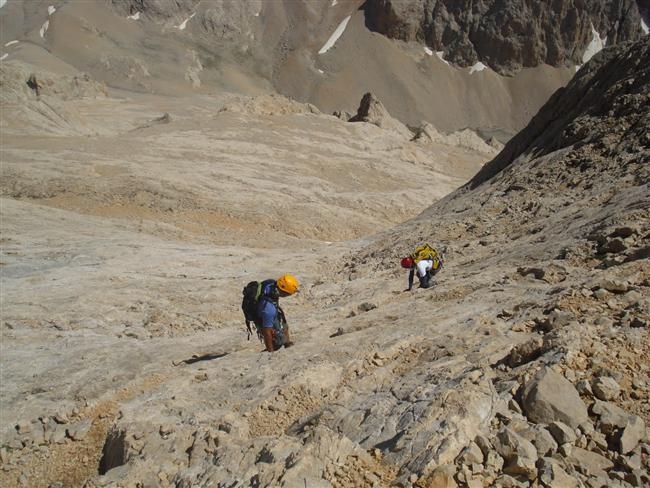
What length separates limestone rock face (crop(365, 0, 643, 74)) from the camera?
110750 mm

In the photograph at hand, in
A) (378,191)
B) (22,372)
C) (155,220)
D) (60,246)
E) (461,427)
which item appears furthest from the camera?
(378,191)

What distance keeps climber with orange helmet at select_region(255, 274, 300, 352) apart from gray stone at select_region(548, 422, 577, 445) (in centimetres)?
438

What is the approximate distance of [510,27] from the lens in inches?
4469

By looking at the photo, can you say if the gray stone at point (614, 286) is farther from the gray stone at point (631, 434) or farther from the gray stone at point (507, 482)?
the gray stone at point (507, 482)

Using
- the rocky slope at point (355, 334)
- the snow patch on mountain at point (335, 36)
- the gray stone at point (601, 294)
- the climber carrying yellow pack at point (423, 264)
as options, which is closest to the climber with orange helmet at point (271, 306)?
the rocky slope at point (355, 334)

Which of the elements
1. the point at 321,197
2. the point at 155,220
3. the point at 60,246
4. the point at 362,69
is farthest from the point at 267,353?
the point at 362,69

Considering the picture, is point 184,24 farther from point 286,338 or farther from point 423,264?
point 286,338

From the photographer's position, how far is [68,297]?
13305mm

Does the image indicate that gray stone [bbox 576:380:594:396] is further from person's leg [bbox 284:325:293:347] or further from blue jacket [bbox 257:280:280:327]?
person's leg [bbox 284:325:293:347]

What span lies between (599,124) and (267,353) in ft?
40.9

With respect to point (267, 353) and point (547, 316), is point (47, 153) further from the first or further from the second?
point (547, 316)

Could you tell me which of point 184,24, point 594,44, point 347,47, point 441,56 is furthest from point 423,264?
point 184,24

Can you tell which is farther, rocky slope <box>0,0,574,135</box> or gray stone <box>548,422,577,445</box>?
rocky slope <box>0,0,574,135</box>

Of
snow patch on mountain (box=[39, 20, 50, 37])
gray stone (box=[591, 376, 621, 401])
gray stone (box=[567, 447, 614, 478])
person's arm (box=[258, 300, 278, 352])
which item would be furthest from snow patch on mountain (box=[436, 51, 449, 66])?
gray stone (box=[567, 447, 614, 478])
